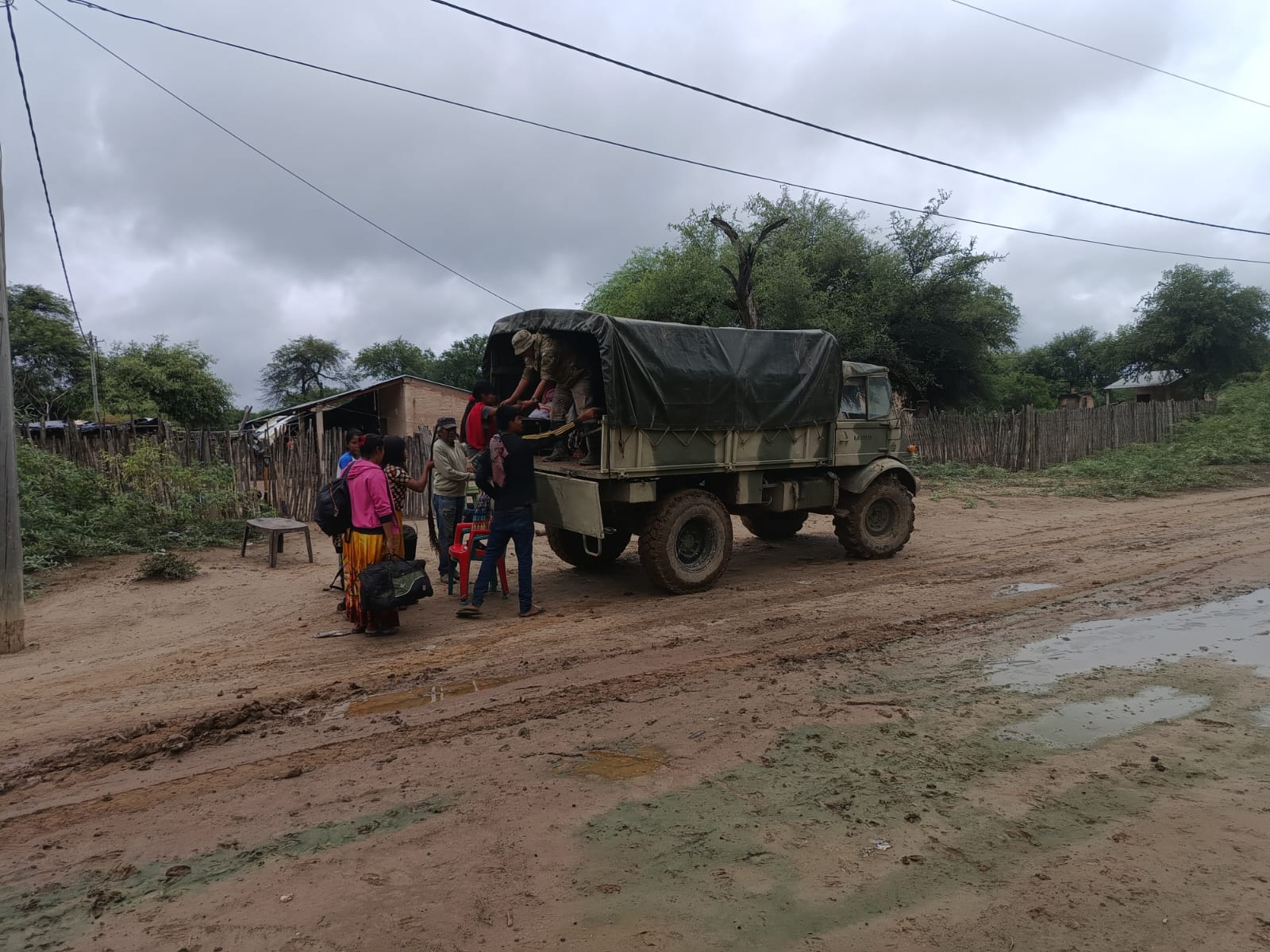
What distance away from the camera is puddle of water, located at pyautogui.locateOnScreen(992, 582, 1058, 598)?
7.72 m

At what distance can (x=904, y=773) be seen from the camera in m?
3.82

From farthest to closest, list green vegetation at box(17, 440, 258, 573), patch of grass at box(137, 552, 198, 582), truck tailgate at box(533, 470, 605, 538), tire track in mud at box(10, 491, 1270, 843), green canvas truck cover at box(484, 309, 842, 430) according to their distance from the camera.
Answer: green vegetation at box(17, 440, 258, 573) → patch of grass at box(137, 552, 198, 582) → green canvas truck cover at box(484, 309, 842, 430) → truck tailgate at box(533, 470, 605, 538) → tire track in mud at box(10, 491, 1270, 843)

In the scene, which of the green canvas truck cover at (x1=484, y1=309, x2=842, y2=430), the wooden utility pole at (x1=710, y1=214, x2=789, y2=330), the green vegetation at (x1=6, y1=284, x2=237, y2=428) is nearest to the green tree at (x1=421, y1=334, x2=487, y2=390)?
the green vegetation at (x1=6, y1=284, x2=237, y2=428)

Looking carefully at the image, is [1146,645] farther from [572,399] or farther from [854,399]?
[572,399]

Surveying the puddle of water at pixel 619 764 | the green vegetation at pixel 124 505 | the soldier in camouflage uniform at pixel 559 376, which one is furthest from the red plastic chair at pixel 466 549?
the green vegetation at pixel 124 505

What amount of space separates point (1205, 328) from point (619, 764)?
43.1 meters

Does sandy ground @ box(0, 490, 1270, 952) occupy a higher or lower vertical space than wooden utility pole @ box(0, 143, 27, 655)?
lower

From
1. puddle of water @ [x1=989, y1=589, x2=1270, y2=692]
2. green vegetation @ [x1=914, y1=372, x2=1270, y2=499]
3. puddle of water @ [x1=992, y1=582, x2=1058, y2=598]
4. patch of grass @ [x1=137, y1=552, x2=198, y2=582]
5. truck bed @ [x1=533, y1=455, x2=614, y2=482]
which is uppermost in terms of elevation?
truck bed @ [x1=533, y1=455, x2=614, y2=482]

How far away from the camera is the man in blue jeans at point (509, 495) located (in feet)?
23.1

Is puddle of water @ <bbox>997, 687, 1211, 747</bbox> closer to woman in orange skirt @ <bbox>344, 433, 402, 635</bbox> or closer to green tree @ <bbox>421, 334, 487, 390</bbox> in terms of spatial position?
woman in orange skirt @ <bbox>344, 433, 402, 635</bbox>

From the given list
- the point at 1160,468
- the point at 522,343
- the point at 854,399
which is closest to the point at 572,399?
the point at 522,343

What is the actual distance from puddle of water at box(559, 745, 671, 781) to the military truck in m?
3.51

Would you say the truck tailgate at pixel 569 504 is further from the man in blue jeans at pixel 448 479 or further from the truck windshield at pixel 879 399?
the truck windshield at pixel 879 399

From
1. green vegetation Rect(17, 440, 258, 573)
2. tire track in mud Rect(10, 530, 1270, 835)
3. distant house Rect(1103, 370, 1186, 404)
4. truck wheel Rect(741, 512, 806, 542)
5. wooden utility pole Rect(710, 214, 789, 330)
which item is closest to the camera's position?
tire track in mud Rect(10, 530, 1270, 835)
